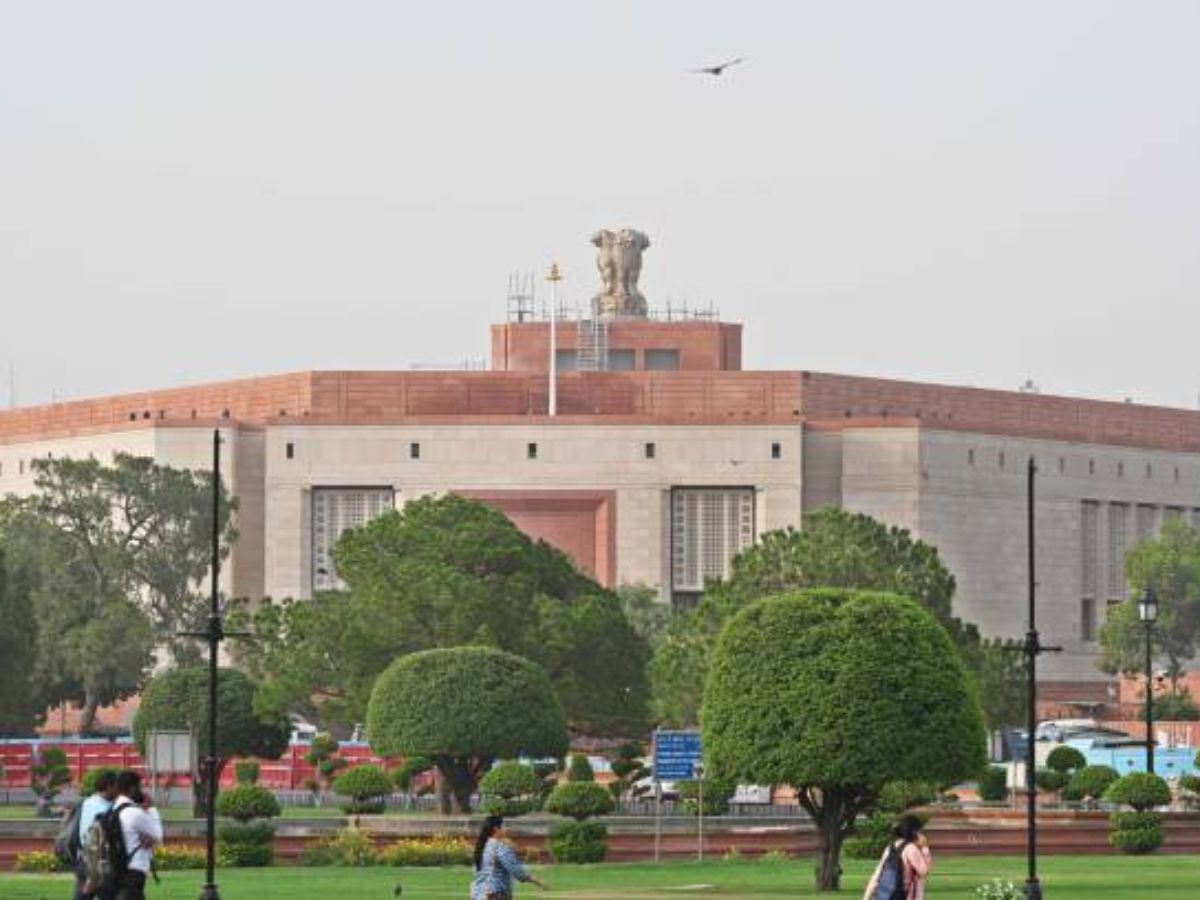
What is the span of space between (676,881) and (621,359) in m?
108

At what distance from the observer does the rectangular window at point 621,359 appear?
160000mm

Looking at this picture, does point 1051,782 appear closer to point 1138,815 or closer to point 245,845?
point 1138,815

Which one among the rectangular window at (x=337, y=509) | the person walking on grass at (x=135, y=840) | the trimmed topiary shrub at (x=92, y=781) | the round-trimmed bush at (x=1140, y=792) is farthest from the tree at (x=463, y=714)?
the rectangular window at (x=337, y=509)

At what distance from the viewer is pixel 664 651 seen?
92938mm

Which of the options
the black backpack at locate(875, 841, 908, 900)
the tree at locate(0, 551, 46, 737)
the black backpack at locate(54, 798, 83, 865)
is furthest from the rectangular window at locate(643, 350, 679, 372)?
the black backpack at locate(54, 798, 83, 865)

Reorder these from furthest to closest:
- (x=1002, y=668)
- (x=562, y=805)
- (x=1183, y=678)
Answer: (x=1183, y=678) < (x=1002, y=668) < (x=562, y=805)

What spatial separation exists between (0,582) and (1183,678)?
189 feet

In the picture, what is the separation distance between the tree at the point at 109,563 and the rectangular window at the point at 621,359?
21324 mm

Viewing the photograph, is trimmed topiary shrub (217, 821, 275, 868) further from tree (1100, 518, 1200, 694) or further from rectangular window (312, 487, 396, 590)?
rectangular window (312, 487, 396, 590)

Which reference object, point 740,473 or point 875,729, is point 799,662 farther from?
point 740,473

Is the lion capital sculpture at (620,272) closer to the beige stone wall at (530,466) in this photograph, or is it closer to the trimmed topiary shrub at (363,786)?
the beige stone wall at (530,466)

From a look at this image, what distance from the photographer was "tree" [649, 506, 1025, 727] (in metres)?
90.1

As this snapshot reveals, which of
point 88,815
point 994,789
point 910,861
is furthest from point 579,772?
point 88,815

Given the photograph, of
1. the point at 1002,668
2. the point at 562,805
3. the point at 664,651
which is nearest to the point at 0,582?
the point at 664,651
